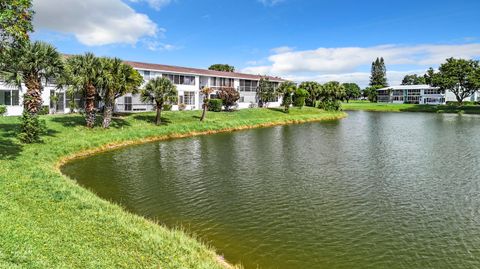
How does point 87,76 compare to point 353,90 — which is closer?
point 87,76

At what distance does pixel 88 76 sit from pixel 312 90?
68906 millimetres

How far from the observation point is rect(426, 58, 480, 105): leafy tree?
106 metres

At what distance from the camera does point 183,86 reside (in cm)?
6550

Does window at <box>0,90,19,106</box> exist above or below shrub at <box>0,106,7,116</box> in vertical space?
above

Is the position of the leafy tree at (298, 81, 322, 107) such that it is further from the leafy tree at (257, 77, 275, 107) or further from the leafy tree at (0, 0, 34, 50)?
the leafy tree at (0, 0, 34, 50)

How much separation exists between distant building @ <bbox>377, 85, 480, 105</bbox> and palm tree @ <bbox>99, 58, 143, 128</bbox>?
416 ft

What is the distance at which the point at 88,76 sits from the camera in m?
37.5

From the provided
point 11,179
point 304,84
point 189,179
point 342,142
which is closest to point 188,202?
point 189,179

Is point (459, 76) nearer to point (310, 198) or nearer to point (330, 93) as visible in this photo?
point (330, 93)

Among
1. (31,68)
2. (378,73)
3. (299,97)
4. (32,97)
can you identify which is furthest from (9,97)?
(378,73)

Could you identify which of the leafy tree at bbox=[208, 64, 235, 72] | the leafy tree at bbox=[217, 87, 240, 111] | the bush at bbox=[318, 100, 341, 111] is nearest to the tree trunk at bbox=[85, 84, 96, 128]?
the leafy tree at bbox=[217, 87, 240, 111]

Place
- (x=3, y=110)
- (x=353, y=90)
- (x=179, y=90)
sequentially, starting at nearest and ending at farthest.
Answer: (x=3, y=110)
(x=179, y=90)
(x=353, y=90)

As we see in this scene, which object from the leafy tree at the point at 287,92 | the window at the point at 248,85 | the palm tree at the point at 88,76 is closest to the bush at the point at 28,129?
the palm tree at the point at 88,76

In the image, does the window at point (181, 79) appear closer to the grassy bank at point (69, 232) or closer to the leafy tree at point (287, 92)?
the leafy tree at point (287, 92)
